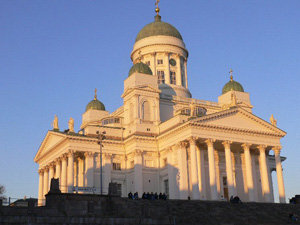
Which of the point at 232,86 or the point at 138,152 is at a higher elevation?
the point at 232,86

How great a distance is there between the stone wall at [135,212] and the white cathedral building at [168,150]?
26.3ft

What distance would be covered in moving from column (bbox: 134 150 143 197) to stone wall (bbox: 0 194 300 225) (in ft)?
46.6

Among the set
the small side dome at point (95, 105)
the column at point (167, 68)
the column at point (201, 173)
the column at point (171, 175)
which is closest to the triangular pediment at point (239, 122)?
the column at point (201, 173)

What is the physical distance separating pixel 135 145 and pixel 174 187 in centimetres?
741

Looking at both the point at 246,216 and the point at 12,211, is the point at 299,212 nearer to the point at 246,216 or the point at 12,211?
the point at 246,216

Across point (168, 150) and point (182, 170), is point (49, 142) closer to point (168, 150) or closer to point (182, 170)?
point (168, 150)

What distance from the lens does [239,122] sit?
5350cm

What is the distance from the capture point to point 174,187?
51344 millimetres

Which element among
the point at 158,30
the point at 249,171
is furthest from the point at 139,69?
the point at 249,171

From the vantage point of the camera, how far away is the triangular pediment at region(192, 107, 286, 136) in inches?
2010

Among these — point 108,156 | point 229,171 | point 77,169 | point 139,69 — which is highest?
point 139,69

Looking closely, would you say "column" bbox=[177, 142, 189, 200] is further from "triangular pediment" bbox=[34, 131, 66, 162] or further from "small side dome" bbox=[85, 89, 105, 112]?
"small side dome" bbox=[85, 89, 105, 112]

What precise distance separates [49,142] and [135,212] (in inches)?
1242

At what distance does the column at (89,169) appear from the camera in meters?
53.5
